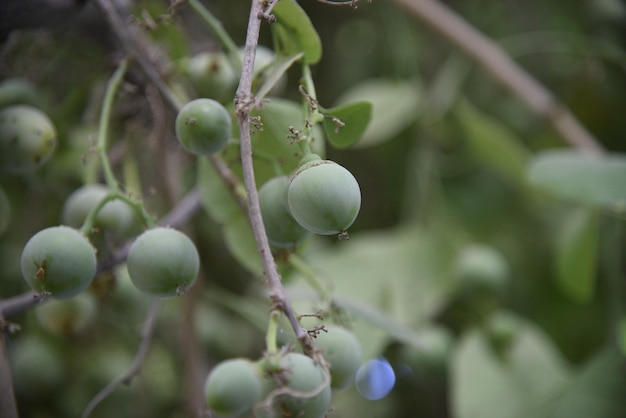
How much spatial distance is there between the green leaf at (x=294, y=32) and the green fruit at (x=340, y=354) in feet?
0.69

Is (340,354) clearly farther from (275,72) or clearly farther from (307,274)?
(275,72)

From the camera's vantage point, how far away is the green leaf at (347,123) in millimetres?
451

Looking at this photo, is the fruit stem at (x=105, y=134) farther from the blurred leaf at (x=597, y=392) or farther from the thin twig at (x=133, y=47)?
the blurred leaf at (x=597, y=392)

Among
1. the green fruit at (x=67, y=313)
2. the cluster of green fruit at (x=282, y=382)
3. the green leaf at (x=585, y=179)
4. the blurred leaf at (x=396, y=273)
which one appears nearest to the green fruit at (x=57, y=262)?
the cluster of green fruit at (x=282, y=382)

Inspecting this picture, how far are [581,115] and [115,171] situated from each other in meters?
0.92

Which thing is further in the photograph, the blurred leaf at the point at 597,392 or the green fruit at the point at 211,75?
the blurred leaf at the point at 597,392

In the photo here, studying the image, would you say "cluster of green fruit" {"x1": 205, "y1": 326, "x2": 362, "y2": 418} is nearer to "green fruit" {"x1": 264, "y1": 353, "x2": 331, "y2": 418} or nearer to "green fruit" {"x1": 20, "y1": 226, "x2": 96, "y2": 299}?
"green fruit" {"x1": 264, "y1": 353, "x2": 331, "y2": 418}

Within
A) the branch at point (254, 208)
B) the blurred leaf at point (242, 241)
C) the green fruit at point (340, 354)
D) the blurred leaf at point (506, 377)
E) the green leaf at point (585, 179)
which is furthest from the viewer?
the blurred leaf at point (506, 377)

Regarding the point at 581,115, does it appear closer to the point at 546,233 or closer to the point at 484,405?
the point at 546,233

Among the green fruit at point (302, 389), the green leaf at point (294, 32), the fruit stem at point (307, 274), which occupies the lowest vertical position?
the green fruit at point (302, 389)

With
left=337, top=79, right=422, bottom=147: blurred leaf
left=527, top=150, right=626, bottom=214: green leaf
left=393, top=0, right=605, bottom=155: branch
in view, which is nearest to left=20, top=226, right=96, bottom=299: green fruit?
left=527, top=150, right=626, bottom=214: green leaf

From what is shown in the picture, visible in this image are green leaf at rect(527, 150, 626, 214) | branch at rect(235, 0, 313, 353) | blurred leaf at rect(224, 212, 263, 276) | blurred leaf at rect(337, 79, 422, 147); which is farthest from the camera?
blurred leaf at rect(337, 79, 422, 147)

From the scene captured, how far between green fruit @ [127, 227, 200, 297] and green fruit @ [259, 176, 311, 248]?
57 mm

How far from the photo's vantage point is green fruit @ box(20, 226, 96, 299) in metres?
0.40
